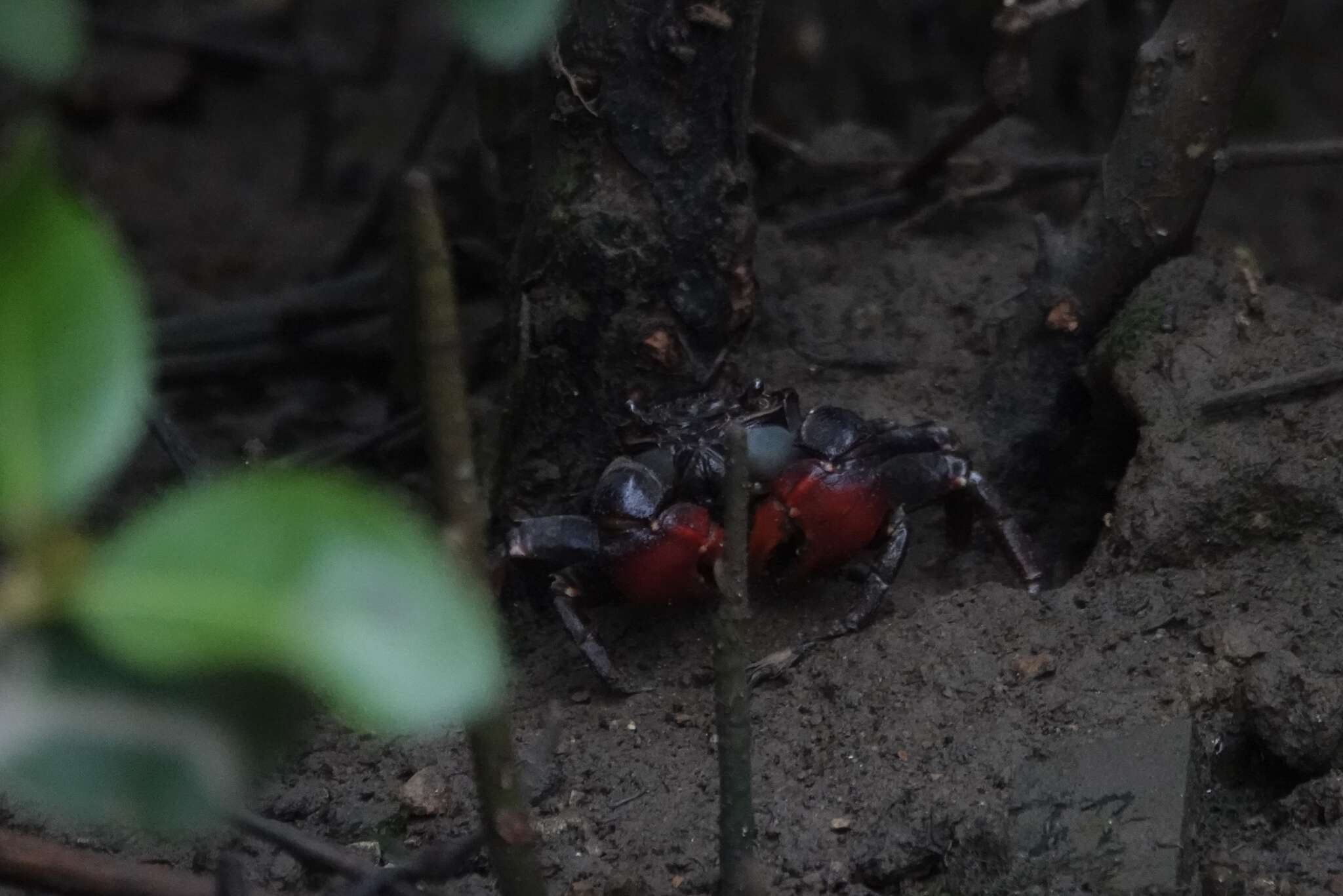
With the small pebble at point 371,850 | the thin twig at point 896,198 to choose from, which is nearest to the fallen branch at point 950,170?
the thin twig at point 896,198

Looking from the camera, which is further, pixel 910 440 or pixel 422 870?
pixel 910 440

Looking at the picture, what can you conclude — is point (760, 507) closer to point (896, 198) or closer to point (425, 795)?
point (425, 795)

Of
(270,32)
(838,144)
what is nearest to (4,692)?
(838,144)

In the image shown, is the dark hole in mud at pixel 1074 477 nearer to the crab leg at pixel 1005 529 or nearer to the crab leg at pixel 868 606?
the crab leg at pixel 1005 529

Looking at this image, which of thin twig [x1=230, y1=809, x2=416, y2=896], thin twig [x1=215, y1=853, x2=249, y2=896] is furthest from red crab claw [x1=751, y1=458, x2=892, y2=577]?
thin twig [x1=215, y1=853, x2=249, y2=896]

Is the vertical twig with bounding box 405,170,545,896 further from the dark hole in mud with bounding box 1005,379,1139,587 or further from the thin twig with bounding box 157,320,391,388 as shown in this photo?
the thin twig with bounding box 157,320,391,388

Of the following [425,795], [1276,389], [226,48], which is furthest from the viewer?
[226,48]

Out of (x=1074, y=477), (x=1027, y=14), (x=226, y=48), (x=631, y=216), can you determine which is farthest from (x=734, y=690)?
(x=226, y=48)
